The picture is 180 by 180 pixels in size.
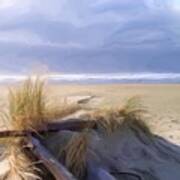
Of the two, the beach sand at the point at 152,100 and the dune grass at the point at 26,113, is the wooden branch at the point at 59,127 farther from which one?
the beach sand at the point at 152,100

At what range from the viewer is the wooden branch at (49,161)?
4555mm

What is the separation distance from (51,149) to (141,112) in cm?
93

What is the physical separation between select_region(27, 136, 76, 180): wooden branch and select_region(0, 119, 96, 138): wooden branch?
8 cm

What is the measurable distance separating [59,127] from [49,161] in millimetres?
544

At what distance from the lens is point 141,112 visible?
5.68 m

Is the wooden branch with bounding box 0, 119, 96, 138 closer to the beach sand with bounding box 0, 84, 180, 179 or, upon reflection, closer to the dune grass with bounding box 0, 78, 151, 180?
the dune grass with bounding box 0, 78, 151, 180

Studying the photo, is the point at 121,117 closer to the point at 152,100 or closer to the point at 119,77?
the point at 152,100

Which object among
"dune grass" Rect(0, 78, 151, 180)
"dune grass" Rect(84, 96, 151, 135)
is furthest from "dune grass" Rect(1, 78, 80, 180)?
"dune grass" Rect(84, 96, 151, 135)

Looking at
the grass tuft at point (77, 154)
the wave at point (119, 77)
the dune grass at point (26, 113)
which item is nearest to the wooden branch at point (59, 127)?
the dune grass at point (26, 113)

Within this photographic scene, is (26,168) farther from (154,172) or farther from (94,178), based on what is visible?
Result: (154,172)

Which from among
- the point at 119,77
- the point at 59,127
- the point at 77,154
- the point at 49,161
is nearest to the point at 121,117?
the point at 59,127

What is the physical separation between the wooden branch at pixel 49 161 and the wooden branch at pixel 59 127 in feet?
0.25

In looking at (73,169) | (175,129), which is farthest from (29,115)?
(175,129)

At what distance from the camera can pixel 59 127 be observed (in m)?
5.24
